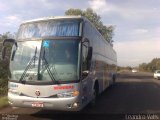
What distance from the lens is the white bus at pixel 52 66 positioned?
10.6 metres

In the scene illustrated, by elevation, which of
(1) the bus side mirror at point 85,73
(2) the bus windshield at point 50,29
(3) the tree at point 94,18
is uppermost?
(3) the tree at point 94,18

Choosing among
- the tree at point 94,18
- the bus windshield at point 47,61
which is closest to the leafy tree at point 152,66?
the tree at point 94,18

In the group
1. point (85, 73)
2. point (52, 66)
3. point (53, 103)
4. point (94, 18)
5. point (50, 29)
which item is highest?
point (94, 18)

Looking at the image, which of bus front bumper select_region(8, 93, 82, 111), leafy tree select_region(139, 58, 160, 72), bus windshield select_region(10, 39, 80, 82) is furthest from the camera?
leafy tree select_region(139, 58, 160, 72)

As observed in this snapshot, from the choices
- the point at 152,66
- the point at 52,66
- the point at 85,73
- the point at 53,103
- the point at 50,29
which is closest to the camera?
the point at 53,103

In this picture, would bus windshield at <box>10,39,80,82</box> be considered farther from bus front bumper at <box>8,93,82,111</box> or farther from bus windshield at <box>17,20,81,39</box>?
bus front bumper at <box>8,93,82,111</box>

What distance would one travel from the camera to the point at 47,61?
35.6ft

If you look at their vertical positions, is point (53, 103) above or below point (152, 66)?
below

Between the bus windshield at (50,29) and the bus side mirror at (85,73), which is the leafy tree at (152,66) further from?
the bus windshield at (50,29)

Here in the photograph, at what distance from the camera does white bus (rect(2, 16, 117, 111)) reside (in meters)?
10.6

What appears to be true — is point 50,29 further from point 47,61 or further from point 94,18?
point 94,18

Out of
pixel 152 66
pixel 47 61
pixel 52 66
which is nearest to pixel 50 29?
pixel 47 61

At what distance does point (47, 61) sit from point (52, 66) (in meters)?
0.25

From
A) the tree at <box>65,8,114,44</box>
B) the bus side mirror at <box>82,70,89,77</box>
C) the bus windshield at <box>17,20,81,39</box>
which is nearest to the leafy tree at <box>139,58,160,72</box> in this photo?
the tree at <box>65,8,114,44</box>
